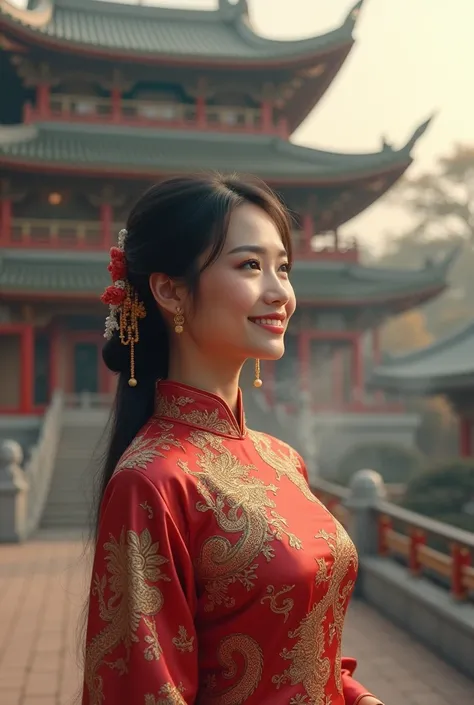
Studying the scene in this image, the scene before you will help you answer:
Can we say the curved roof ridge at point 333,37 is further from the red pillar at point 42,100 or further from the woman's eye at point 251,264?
the woman's eye at point 251,264

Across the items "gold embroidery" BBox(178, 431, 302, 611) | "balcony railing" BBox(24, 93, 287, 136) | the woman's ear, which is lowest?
"gold embroidery" BBox(178, 431, 302, 611)

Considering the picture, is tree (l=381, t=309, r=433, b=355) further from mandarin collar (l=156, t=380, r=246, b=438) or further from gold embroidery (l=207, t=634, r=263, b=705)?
gold embroidery (l=207, t=634, r=263, b=705)

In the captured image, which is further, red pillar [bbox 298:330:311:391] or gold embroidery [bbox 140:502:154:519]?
red pillar [bbox 298:330:311:391]

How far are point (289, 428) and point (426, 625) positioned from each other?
9.03 metres

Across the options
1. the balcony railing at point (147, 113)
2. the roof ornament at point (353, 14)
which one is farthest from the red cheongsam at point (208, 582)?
the roof ornament at point (353, 14)

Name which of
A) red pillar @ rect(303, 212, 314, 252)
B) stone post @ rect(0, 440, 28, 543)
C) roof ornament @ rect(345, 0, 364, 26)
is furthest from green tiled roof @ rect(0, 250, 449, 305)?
stone post @ rect(0, 440, 28, 543)

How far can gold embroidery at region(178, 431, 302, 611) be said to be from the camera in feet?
5.19

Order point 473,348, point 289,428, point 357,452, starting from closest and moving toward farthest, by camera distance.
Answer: point 473,348, point 289,428, point 357,452

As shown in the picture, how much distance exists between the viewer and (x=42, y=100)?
61.8 feet

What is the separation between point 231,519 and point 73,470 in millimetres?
12843

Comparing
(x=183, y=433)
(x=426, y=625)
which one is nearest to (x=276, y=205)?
(x=183, y=433)

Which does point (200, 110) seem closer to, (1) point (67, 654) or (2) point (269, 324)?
(1) point (67, 654)

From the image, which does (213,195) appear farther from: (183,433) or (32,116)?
(32,116)

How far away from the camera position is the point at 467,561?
18.5ft
